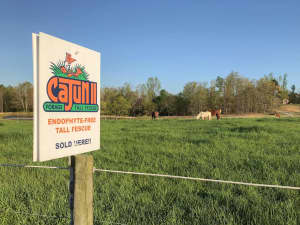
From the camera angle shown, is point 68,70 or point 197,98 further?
point 197,98

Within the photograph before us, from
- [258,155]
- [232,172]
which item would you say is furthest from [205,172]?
[258,155]

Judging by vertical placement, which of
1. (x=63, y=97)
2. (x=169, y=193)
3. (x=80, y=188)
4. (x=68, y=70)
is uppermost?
(x=68, y=70)

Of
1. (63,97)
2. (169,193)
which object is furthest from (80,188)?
(169,193)

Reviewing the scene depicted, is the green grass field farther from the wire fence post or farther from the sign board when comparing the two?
the sign board

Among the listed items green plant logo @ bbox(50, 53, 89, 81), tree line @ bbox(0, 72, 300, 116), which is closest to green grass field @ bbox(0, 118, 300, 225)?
green plant logo @ bbox(50, 53, 89, 81)

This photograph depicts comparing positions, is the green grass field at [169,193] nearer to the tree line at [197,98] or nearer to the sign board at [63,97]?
the sign board at [63,97]

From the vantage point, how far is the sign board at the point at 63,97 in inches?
66.6

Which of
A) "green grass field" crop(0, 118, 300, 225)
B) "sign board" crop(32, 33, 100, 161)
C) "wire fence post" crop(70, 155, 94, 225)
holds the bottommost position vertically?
"green grass field" crop(0, 118, 300, 225)

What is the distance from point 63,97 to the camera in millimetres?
1857

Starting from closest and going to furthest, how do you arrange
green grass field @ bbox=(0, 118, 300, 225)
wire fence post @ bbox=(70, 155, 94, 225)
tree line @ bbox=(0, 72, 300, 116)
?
1. wire fence post @ bbox=(70, 155, 94, 225)
2. green grass field @ bbox=(0, 118, 300, 225)
3. tree line @ bbox=(0, 72, 300, 116)

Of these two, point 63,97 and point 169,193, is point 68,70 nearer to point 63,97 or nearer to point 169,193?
point 63,97

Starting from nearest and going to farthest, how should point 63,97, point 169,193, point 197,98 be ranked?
point 63,97 → point 169,193 → point 197,98

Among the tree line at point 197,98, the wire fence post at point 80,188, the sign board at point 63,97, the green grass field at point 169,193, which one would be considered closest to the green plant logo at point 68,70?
the sign board at point 63,97

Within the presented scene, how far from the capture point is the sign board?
5.55 ft
